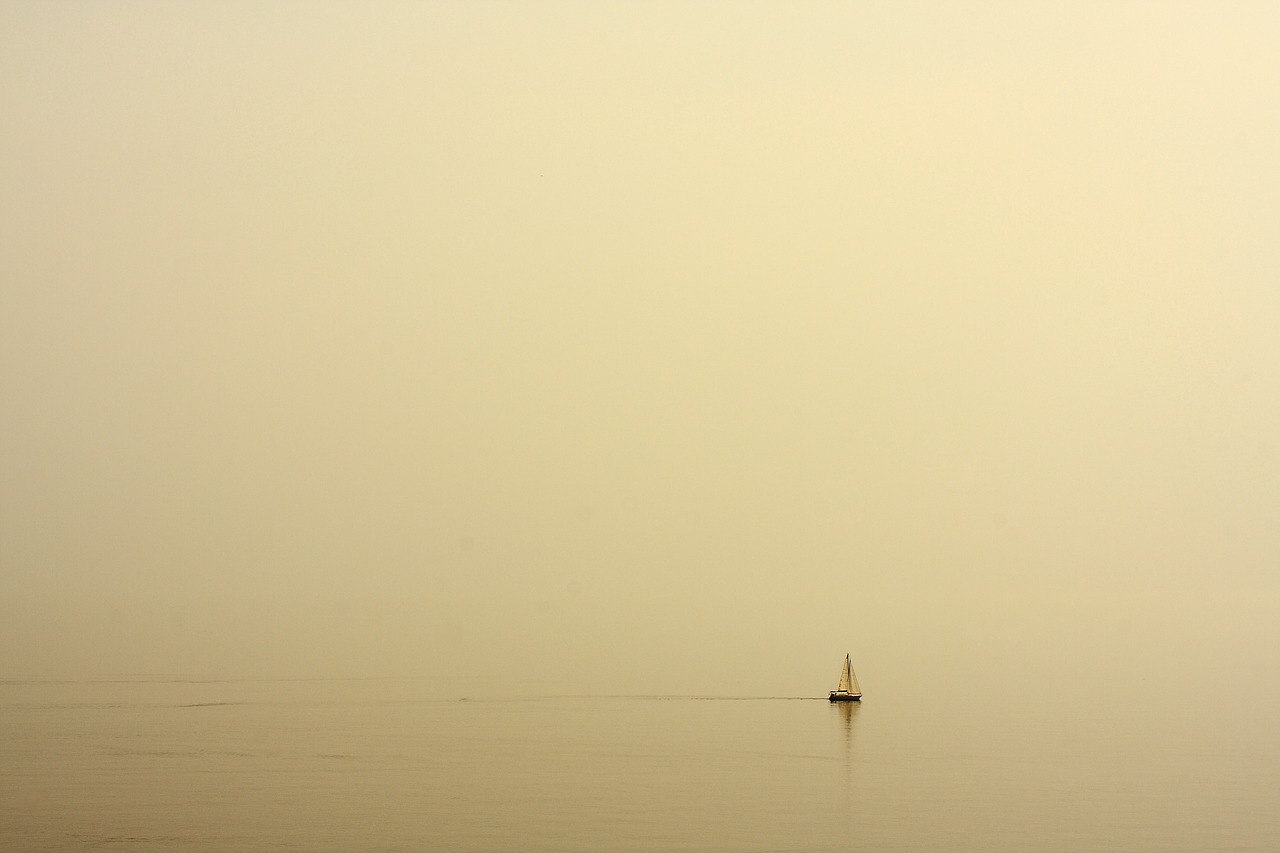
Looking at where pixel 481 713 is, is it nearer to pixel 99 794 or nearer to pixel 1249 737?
pixel 99 794

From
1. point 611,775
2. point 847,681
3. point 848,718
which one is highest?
point 847,681

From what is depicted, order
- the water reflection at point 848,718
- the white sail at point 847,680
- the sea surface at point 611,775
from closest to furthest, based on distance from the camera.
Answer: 1. the sea surface at point 611,775
2. the water reflection at point 848,718
3. the white sail at point 847,680

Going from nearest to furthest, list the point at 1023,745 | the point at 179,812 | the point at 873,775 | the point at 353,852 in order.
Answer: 1. the point at 353,852
2. the point at 179,812
3. the point at 873,775
4. the point at 1023,745

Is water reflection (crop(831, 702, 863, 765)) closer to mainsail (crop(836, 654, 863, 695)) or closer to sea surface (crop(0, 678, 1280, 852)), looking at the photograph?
sea surface (crop(0, 678, 1280, 852))

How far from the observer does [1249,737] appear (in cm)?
14162

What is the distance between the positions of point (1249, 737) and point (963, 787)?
51337 millimetres

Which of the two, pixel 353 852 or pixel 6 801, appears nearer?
pixel 353 852

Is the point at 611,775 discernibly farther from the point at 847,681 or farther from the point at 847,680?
the point at 847,680

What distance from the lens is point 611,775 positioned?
353ft

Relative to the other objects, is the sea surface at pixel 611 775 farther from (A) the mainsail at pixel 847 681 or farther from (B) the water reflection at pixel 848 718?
(A) the mainsail at pixel 847 681

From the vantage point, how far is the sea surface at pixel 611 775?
280 ft

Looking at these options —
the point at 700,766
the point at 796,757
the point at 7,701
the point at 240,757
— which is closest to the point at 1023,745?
the point at 796,757

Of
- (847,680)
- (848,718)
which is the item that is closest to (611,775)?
(848,718)

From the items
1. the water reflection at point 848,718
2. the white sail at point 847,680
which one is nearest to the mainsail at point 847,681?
the white sail at point 847,680
